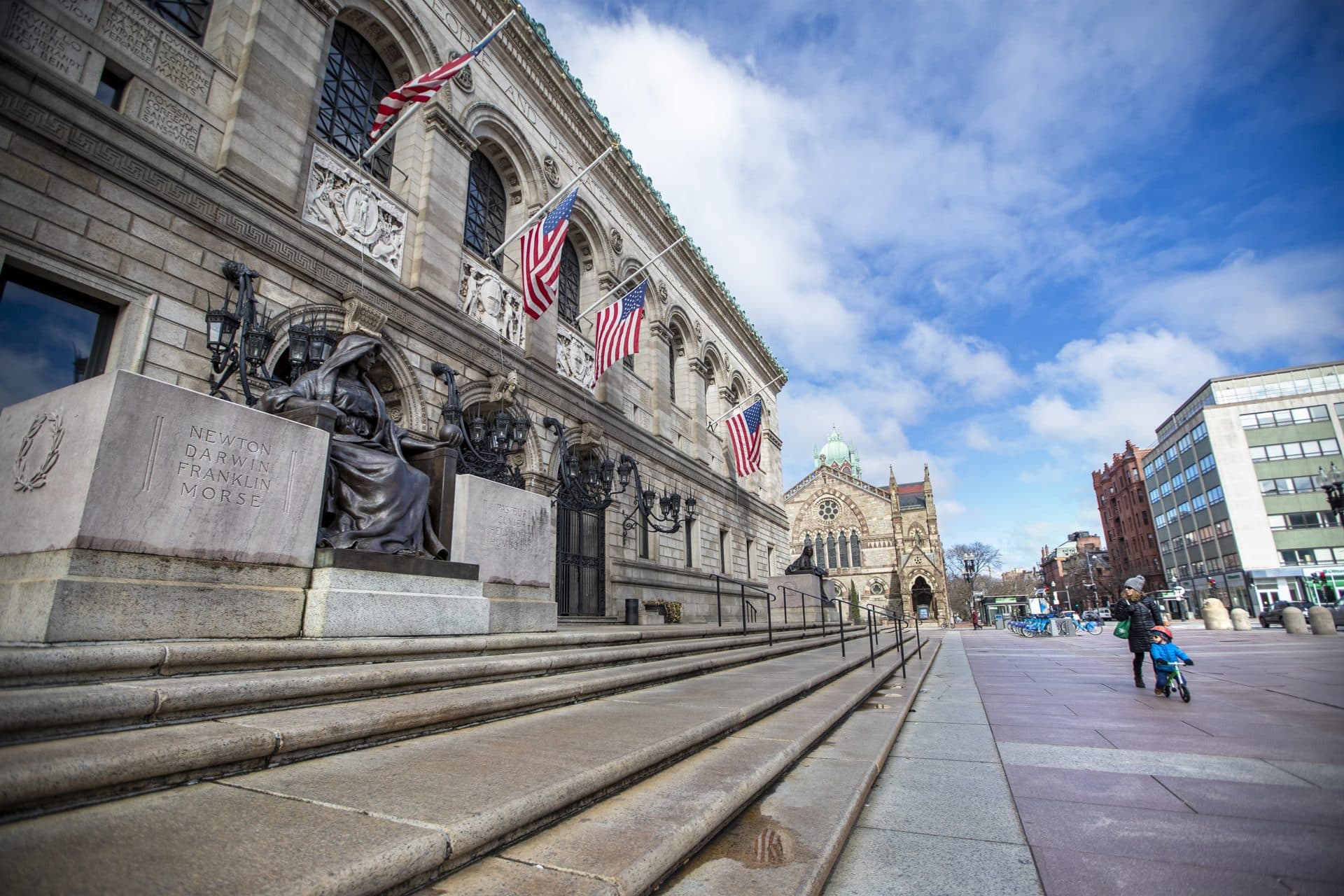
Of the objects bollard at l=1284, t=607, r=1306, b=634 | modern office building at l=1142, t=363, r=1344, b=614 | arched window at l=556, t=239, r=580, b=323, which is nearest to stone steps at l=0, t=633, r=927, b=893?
arched window at l=556, t=239, r=580, b=323

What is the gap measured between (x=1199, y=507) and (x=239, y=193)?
70939 mm

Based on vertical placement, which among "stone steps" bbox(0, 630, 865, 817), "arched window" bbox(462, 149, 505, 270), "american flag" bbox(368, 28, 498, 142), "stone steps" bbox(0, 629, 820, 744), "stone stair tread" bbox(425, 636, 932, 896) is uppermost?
"arched window" bbox(462, 149, 505, 270)

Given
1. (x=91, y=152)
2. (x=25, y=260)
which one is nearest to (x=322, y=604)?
(x=25, y=260)

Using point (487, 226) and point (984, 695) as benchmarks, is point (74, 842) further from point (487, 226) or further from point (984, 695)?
point (487, 226)

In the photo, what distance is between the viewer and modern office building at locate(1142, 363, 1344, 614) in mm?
46125

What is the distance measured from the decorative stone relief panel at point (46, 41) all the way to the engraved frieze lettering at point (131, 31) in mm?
463

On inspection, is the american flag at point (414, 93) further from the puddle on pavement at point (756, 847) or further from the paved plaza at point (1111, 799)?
the paved plaza at point (1111, 799)

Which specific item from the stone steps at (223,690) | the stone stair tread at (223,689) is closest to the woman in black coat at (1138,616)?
the stone steps at (223,690)

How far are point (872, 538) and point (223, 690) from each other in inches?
2233

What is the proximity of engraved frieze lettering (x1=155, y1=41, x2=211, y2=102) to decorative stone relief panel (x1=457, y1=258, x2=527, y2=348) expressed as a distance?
454 centimetres

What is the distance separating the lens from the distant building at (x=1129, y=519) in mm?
66312

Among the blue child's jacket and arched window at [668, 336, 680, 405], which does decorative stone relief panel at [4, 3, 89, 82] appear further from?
arched window at [668, 336, 680, 405]

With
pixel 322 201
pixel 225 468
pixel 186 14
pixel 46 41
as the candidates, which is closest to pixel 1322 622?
pixel 225 468

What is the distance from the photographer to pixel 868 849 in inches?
104
